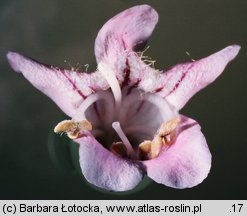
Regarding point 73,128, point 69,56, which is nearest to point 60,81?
point 73,128

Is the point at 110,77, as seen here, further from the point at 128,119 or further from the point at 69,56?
the point at 69,56

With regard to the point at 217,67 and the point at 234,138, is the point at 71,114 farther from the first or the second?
the point at 234,138

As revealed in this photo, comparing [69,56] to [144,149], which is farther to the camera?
[69,56]

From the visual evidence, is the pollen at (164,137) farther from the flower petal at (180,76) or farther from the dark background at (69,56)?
the dark background at (69,56)

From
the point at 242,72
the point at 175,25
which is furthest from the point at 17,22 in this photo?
the point at 242,72

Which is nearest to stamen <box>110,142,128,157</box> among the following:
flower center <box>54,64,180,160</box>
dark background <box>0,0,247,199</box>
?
flower center <box>54,64,180,160</box>

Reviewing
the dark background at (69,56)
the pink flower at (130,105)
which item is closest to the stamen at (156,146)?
A: the pink flower at (130,105)
